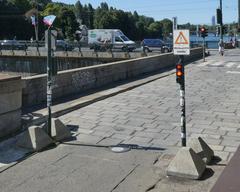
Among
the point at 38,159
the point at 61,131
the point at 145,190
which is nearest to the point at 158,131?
the point at 61,131

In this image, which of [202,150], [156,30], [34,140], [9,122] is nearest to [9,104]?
[9,122]

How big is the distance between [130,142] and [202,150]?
6.40ft

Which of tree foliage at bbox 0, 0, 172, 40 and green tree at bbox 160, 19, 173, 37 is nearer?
tree foliage at bbox 0, 0, 172, 40

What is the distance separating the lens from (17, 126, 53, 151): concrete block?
29.1ft

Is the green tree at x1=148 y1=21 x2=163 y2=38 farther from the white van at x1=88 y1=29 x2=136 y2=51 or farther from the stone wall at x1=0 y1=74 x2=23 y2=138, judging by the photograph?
the stone wall at x1=0 y1=74 x2=23 y2=138

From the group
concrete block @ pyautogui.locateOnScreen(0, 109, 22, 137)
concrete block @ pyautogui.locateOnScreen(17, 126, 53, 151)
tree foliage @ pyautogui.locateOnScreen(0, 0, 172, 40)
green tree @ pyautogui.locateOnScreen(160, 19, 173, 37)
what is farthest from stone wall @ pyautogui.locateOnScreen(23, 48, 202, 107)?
green tree @ pyautogui.locateOnScreen(160, 19, 173, 37)

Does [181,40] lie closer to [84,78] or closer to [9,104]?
[9,104]

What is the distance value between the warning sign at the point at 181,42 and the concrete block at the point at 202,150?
5.03 ft

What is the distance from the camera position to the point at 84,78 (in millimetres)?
16453

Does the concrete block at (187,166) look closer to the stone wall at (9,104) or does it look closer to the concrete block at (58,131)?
the concrete block at (58,131)

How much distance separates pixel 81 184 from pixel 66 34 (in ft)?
344

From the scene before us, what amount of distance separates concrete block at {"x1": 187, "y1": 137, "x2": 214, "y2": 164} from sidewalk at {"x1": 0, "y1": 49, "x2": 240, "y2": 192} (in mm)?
187

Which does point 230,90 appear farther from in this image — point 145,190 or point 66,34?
point 66,34

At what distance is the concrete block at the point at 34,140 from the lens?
8.88 metres
